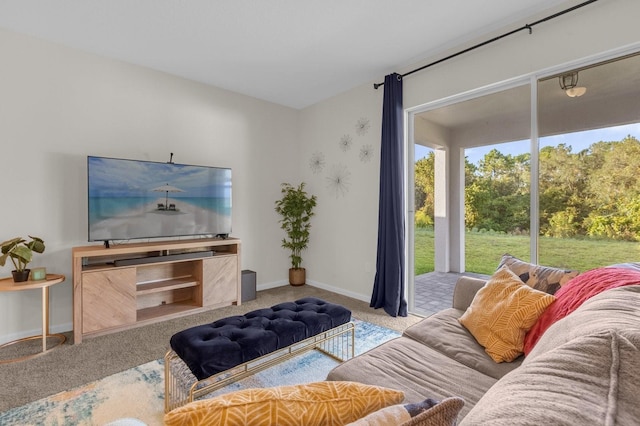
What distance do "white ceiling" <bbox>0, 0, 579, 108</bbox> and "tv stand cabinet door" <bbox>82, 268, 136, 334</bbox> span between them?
2.13 m

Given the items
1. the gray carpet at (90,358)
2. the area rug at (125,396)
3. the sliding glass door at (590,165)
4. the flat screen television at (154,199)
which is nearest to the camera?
the area rug at (125,396)

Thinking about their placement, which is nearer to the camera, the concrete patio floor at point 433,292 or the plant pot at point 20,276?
the plant pot at point 20,276

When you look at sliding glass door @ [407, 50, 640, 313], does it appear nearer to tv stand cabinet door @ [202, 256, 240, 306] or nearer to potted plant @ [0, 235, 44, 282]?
tv stand cabinet door @ [202, 256, 240, 306]

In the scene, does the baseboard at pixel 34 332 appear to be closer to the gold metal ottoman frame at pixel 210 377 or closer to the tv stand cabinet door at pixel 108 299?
the tv stand cabinet door at pixel 108 299

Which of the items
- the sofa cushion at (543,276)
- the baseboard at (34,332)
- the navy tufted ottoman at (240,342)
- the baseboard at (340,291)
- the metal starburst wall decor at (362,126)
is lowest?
the baseboard at (34,332)

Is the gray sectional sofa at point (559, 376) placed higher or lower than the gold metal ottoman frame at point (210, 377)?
higher

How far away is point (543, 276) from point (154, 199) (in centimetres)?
337

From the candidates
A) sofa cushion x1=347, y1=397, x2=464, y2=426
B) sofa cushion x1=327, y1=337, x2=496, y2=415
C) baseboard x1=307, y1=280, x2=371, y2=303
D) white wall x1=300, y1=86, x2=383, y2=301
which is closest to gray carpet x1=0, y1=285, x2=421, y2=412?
→ baseboard x1=307, y1=280, x2=371, y2=303

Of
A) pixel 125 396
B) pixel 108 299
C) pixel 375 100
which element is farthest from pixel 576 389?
pixel 375 100

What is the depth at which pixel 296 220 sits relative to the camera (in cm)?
445

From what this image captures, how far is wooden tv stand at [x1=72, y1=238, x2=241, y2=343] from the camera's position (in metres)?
2.62

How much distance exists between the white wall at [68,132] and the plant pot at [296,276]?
1739 mm

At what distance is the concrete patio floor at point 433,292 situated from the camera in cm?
326

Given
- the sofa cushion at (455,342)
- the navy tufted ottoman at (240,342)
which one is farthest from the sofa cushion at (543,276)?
the navy tufted ottoman at (240,342)
